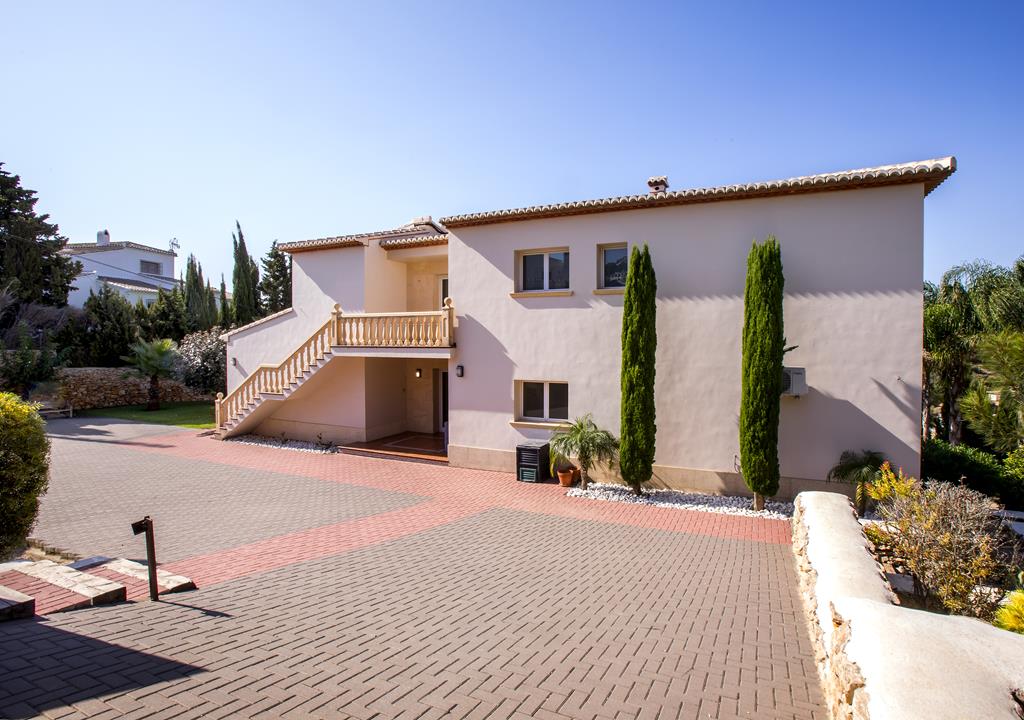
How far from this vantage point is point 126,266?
45250mm

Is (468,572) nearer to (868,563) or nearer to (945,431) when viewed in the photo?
(868,563)

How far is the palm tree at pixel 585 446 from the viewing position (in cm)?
1223

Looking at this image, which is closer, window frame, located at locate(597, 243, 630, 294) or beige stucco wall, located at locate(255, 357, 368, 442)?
window frame, located at locate(597, 243, 630, 294)

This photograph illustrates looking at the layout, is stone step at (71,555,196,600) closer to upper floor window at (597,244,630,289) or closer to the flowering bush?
upper floor window at (597,244,630,289)

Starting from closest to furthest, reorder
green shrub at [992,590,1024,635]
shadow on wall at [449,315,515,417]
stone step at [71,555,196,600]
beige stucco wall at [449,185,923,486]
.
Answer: green shrub at [992,590,1024,635] → stone step at [71,555,196,600] → beige stucco wall at [449,185,923,486] → shadow on wall at [449,315,515,417]

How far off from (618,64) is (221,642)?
→ 40.4ft

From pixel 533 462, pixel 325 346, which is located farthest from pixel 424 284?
pixel 533 462

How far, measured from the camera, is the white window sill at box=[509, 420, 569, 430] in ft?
44.4

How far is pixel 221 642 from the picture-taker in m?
4.66

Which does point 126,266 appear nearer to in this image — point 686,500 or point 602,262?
point 602,262

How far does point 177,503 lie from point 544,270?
9.97 meters

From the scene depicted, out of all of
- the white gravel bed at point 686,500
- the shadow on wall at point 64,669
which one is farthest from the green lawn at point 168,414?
the shadow on wall at point 64,669

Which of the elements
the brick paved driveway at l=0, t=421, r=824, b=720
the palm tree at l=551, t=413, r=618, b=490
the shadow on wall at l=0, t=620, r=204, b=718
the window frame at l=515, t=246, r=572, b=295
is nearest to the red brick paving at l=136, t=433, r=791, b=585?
the brick paved driveway at l=0, t=421, r=824, b=720

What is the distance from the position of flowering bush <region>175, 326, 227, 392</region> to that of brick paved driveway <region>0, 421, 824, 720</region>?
18.0 m
